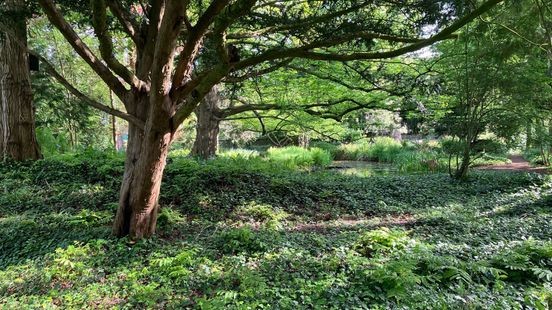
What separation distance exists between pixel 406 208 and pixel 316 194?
5.08 ft

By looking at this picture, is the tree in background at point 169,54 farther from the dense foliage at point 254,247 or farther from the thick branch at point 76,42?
the dense foliage at point 254,247

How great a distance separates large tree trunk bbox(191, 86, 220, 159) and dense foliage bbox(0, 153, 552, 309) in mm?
2730

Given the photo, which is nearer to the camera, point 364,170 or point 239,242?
point 239,242

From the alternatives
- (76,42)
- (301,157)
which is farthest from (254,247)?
(301,157)

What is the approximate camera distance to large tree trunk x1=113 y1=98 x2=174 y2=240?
3.52 m

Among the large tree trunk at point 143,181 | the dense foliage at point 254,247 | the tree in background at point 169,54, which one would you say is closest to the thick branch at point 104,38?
the tree in background at point 169,54

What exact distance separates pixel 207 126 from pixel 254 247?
19.3 ft

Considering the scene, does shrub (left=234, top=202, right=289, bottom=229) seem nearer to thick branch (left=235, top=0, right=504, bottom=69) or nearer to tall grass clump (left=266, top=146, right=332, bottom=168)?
thick branch (left=235, top=0, right=504, bottom=69)

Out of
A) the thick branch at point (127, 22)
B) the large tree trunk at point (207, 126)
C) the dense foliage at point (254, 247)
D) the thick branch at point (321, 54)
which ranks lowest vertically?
the dense foliage at point (254, 247)

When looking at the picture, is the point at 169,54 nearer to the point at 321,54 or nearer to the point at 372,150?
the point at 321,54

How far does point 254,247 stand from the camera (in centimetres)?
363

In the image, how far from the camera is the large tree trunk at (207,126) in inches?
351

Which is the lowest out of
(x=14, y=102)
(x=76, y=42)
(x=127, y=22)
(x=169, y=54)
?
(x=14, y=102)

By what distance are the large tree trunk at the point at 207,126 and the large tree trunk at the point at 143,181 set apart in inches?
201
